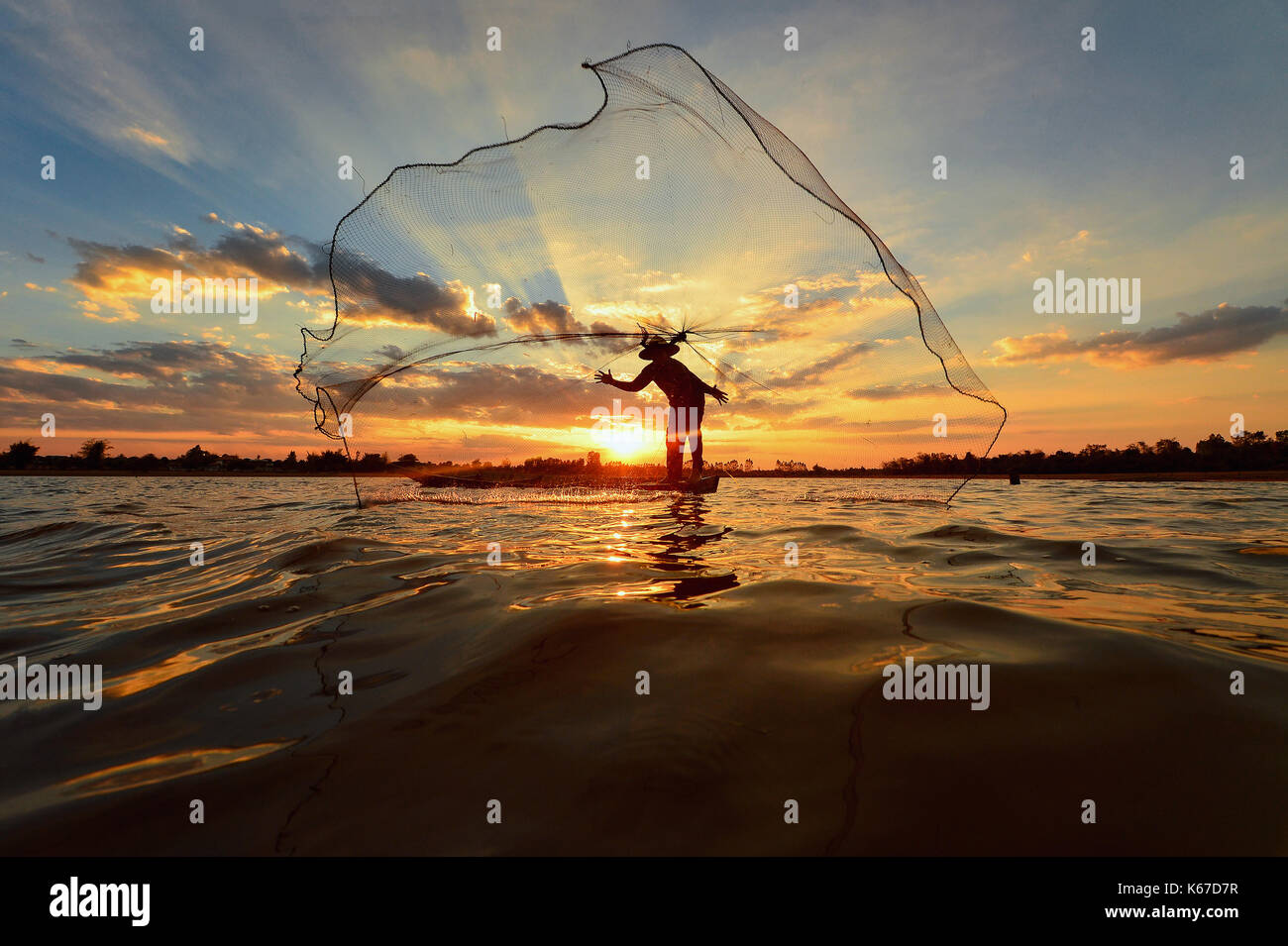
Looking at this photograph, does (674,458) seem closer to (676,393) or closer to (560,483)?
(676,393)

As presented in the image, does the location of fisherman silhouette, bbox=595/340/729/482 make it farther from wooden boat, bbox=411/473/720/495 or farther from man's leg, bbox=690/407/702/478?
wooden boat, bbox=411/473/720/495

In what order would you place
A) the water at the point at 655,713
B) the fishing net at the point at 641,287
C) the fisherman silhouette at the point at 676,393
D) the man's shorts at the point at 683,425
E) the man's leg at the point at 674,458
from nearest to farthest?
the water at the point at 655,713 → the fishing net at the point at 641,287 → the fisherman silhouette at the point at 676,393 → the man's shorts at the point at 683,425 → the man's leg at the point at 674,458

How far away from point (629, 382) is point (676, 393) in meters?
1.76

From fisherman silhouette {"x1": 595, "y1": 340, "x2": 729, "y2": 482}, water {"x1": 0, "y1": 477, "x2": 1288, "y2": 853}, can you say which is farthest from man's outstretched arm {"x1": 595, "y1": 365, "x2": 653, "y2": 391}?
water {"x1": 0, "y1": 477, "x2": 1288, "y2": 853}

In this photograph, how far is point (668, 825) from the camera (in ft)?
5.15

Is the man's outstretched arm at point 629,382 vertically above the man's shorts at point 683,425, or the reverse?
the man's outstretched arm at point 629,382

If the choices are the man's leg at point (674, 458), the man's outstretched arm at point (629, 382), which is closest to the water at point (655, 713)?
the man's outstretched arm at point (629, 382)

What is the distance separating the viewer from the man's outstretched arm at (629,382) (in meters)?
12.6

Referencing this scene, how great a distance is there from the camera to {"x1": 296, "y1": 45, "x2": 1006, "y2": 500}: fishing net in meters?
6.85

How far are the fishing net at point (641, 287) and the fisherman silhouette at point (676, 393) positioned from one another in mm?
1926

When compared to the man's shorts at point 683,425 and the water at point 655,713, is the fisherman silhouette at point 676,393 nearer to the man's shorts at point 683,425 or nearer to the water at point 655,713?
the man's shorts at point 683,425
